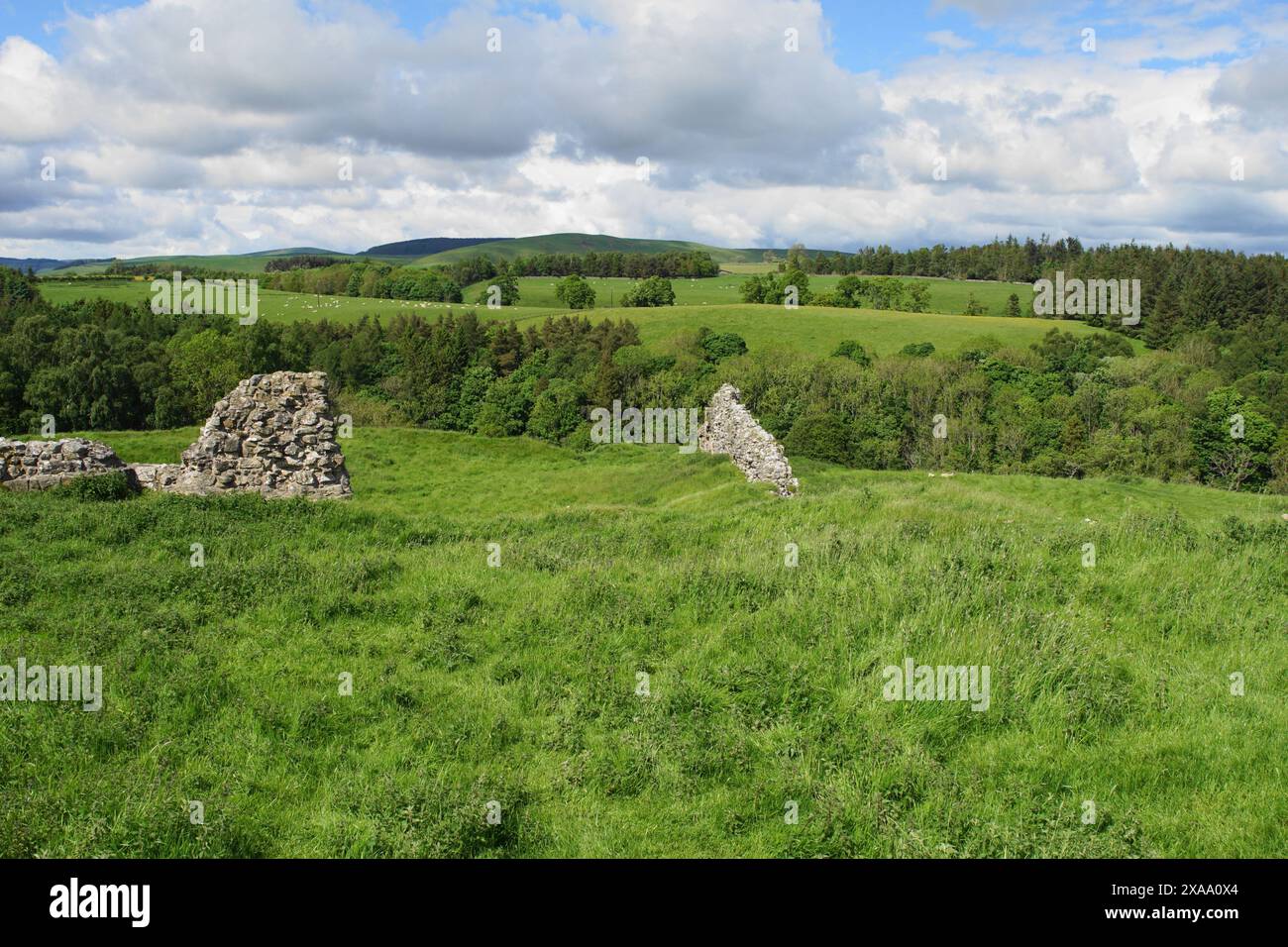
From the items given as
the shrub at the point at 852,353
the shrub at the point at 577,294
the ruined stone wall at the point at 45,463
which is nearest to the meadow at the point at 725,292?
the shrub at the point at 577,294

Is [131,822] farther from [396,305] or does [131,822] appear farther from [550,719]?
[396,305]

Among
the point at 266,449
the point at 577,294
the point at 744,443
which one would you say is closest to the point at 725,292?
the point at 577,294

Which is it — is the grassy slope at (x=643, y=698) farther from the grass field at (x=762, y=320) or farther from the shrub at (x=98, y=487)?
the grass field at (x=762, y=320)

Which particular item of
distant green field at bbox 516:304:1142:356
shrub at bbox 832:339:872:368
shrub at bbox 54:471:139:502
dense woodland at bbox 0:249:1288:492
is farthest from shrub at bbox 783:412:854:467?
shrub at bbox 54:471:139:502

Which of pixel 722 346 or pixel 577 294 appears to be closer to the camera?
pixel 722 346

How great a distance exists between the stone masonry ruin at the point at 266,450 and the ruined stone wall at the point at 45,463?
1059mm

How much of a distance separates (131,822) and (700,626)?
18.4ft

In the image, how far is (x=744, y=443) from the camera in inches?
1151

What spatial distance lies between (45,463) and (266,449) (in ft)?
15.7

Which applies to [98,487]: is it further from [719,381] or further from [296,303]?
[296,303]

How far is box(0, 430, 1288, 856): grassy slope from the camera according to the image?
5.55 metres

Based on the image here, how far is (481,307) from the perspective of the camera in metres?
123

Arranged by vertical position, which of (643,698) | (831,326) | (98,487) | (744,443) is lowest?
(643,698)
